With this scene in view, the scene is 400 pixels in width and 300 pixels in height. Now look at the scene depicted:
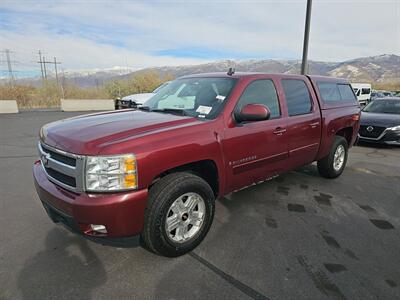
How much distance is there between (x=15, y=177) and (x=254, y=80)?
4.60m

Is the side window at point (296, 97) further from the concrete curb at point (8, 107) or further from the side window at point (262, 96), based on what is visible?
the concrete curb at point (8, 107)

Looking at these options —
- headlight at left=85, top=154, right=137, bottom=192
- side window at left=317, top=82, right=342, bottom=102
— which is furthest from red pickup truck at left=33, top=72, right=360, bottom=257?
side window at left=317, top=82, right=342, bottom=102

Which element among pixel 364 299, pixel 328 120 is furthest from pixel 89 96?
pixel 364 299

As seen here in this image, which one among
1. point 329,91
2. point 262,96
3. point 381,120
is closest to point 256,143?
point 262,96

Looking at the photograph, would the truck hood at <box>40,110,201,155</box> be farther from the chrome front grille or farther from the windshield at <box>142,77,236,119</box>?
the windshield at <box>142,77,236,119</box>

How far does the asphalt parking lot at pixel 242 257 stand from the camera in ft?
7.93

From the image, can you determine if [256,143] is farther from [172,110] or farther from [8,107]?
[8,107]

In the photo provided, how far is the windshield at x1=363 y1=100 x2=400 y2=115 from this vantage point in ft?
31.0

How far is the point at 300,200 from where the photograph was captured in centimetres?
434

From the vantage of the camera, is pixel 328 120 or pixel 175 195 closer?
pixel 175 195

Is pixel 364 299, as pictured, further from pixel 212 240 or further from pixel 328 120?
pixel 328 120

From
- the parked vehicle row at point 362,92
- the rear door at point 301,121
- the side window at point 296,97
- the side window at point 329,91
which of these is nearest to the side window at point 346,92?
the side window at point 329,91

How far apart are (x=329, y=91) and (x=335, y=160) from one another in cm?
129

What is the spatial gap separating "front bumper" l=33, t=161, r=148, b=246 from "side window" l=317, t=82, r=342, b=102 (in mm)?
3754
